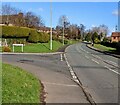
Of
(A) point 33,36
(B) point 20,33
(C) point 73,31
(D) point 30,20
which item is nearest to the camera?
(B) point 20,33

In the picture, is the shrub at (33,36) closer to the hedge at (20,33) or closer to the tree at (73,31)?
the hedge at (20,33)

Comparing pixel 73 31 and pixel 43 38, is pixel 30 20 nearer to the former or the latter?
pixel 43 38

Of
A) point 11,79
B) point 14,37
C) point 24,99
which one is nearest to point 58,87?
point 11,79

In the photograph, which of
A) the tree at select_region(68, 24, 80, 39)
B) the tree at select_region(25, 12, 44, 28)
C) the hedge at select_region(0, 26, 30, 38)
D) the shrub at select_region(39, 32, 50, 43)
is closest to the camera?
the hedge at select_region(0, 26, 30, 38)

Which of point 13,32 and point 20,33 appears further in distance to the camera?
point 20,33

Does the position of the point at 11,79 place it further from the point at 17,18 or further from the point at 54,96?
the point at 17,18

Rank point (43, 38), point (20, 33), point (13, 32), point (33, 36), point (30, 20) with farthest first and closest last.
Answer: point (30, 20), point (43, 38), point (33, 36), point (20, 33), point (13, 32)

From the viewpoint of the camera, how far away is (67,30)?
527 ft

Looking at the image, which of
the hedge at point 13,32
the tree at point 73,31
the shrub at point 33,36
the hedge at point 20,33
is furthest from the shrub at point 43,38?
the tree at point 73,31

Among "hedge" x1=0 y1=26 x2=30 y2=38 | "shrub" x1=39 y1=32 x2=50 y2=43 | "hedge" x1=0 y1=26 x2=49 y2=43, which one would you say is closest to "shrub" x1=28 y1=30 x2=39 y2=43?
"hedge" x1=0 y1=26 x2=49 y2=43

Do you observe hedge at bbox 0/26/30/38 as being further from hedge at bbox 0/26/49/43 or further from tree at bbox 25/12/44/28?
tree at bbox 25/12/44/28

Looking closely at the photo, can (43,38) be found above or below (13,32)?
below

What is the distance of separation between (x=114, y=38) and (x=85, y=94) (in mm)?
164309

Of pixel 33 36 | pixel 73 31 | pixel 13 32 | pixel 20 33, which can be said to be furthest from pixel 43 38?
pixel 73 31
